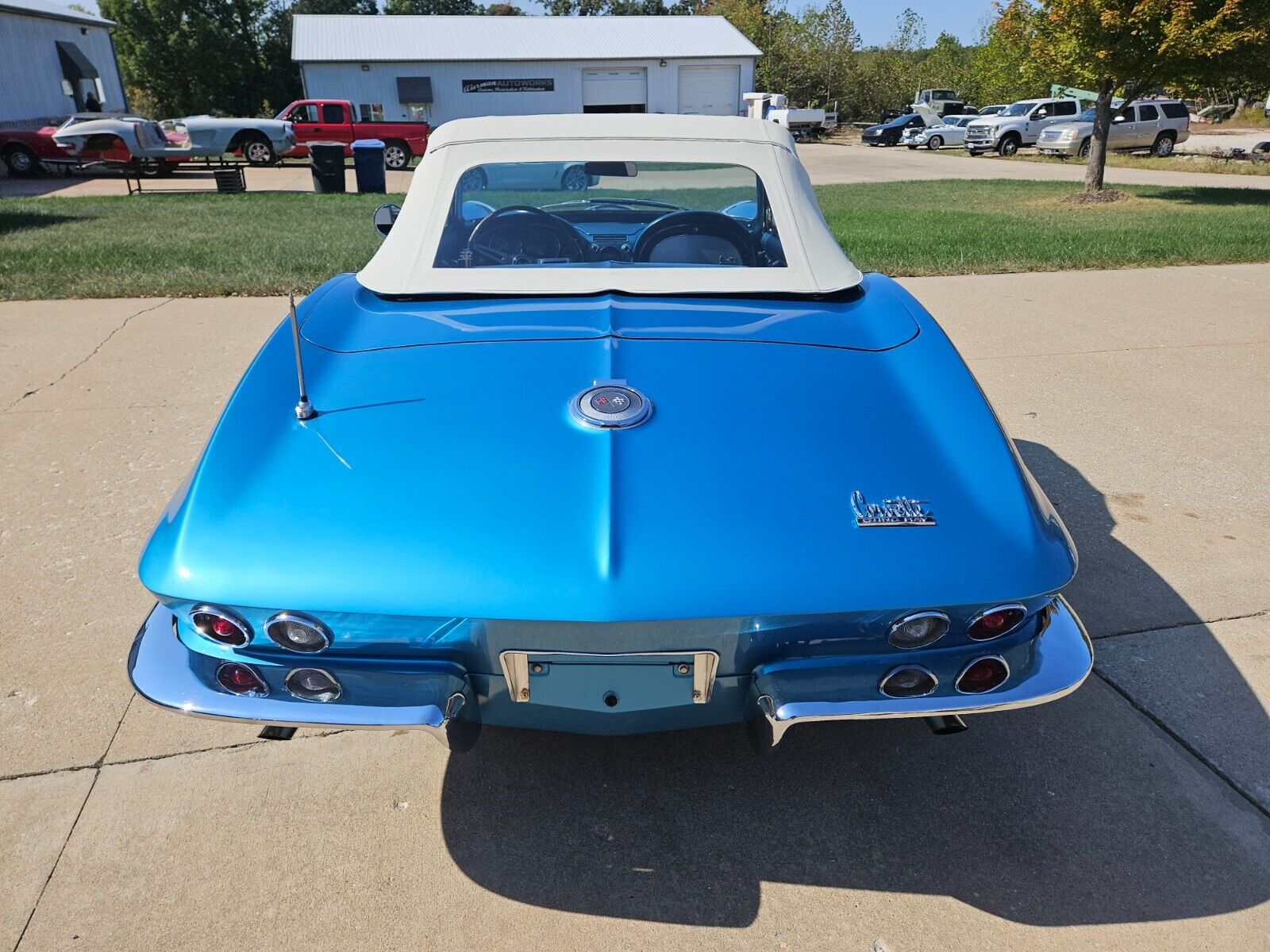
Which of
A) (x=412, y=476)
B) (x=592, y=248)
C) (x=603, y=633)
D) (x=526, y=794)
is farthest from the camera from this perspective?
(x=592, y=248)

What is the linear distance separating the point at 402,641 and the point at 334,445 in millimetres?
504

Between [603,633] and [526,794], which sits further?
[526,794]

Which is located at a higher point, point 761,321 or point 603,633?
point 761,321

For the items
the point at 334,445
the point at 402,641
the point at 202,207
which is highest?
the point at 334,445

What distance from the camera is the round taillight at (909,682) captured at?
5.99ft

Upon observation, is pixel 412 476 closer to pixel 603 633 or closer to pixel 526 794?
pixel 603 633

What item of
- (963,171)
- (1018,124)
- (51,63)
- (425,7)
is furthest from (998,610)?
(425,7)

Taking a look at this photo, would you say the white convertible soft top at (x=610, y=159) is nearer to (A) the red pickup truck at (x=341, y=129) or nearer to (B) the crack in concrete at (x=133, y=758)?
(B) the crack in concrete at (x=133, y=758)

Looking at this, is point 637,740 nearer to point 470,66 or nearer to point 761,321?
point 761,321

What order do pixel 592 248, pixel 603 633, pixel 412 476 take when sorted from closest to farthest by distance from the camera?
1. pixel 603 633
2. pixel 412 476
3. pixel 592 248

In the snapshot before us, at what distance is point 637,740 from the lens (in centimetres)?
248

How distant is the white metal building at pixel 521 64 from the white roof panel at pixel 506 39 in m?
0.05

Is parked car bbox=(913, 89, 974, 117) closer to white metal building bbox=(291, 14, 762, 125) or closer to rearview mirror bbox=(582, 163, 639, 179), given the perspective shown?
white metal building bbox=(291, 14, 762, 125)

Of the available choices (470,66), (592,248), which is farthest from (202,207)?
(470,66)
